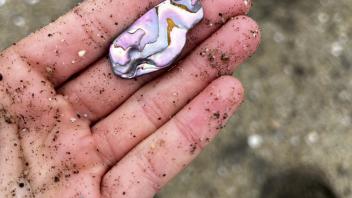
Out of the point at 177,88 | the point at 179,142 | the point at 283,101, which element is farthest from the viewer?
the point at 283,101

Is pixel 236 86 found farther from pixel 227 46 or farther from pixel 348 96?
pixel 348 96

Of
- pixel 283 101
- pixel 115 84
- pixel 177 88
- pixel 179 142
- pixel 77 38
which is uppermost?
pixel 77 38

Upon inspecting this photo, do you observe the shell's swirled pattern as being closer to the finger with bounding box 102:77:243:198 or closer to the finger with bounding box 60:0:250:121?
the finger with bounding box 60:0:250:121

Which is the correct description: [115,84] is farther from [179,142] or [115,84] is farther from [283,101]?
[283,101]

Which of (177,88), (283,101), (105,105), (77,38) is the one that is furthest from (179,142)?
(283,101)

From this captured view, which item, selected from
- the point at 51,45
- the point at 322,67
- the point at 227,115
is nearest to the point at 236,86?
the point at 227,115

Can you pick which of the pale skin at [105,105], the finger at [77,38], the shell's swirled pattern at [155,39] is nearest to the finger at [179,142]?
the pale skin at [105,105]

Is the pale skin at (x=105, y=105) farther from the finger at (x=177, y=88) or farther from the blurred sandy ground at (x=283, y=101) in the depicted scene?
the blurred sandy ground at (x=283, y=101)
